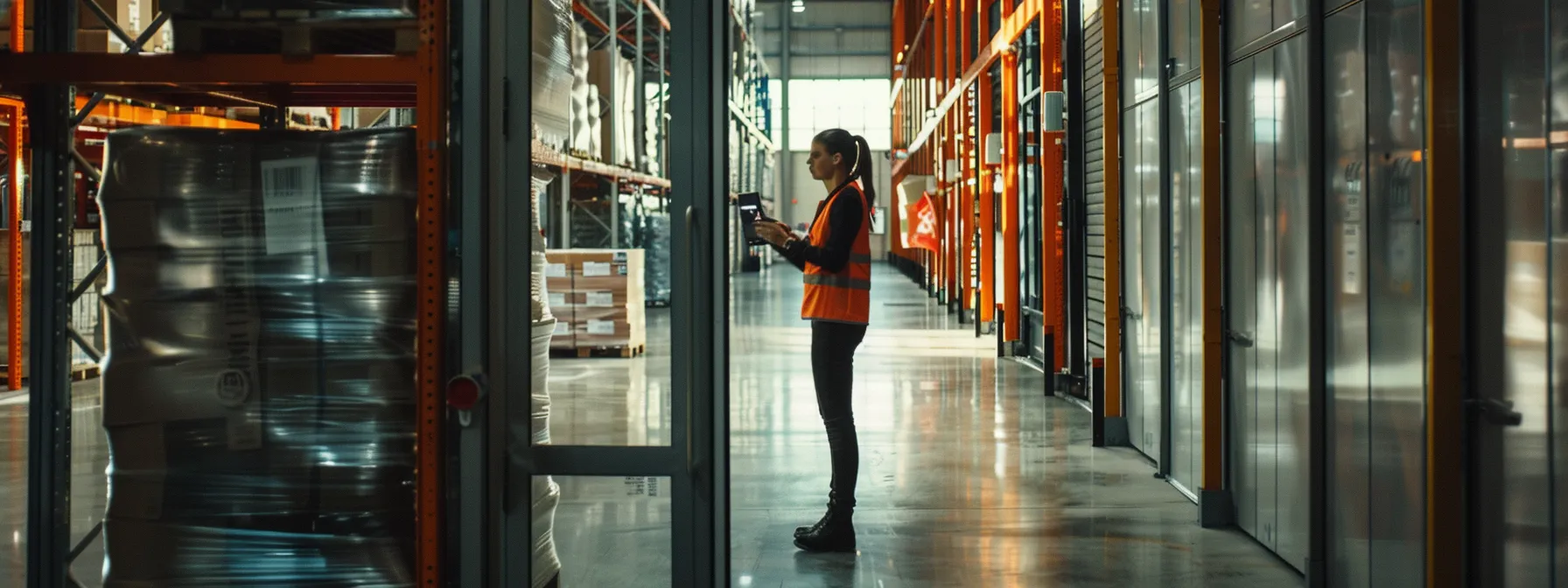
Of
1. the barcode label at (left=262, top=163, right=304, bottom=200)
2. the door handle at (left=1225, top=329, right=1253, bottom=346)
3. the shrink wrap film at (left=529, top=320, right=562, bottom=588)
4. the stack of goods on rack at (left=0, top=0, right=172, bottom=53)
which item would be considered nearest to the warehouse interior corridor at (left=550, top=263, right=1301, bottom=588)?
the door handle at (left=1225, top=329, right=1253, bottom=346)

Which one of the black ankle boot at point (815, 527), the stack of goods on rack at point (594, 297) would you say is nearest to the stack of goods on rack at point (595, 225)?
the stack of goods on rack at point (594, 297)

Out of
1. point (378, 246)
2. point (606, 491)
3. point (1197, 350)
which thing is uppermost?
point (378, 246)

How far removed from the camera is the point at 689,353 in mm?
3287

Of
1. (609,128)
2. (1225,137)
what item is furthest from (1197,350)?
(609,128)

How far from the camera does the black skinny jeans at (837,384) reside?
5523 millimetres

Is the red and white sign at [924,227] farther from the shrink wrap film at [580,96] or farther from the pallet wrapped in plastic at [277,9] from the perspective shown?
the pallet wrapped in plastic at [277,9]

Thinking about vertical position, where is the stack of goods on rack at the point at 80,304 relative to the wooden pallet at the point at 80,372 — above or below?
above

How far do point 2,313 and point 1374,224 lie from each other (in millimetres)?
11566

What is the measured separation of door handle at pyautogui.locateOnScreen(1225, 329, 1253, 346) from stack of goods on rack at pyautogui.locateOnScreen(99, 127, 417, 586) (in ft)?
12.4

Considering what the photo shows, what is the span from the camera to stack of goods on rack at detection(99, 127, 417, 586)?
350cm

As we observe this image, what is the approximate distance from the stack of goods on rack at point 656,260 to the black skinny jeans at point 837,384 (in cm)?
1571

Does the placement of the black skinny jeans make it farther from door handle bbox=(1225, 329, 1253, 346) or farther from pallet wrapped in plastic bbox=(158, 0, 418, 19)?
pallet wrapped in plastic bbox=(158, 0, 418, 19)

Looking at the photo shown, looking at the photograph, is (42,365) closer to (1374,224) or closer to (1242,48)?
(1374,224)

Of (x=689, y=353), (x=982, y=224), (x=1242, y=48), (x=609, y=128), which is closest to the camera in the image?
(x=689, y=353)
